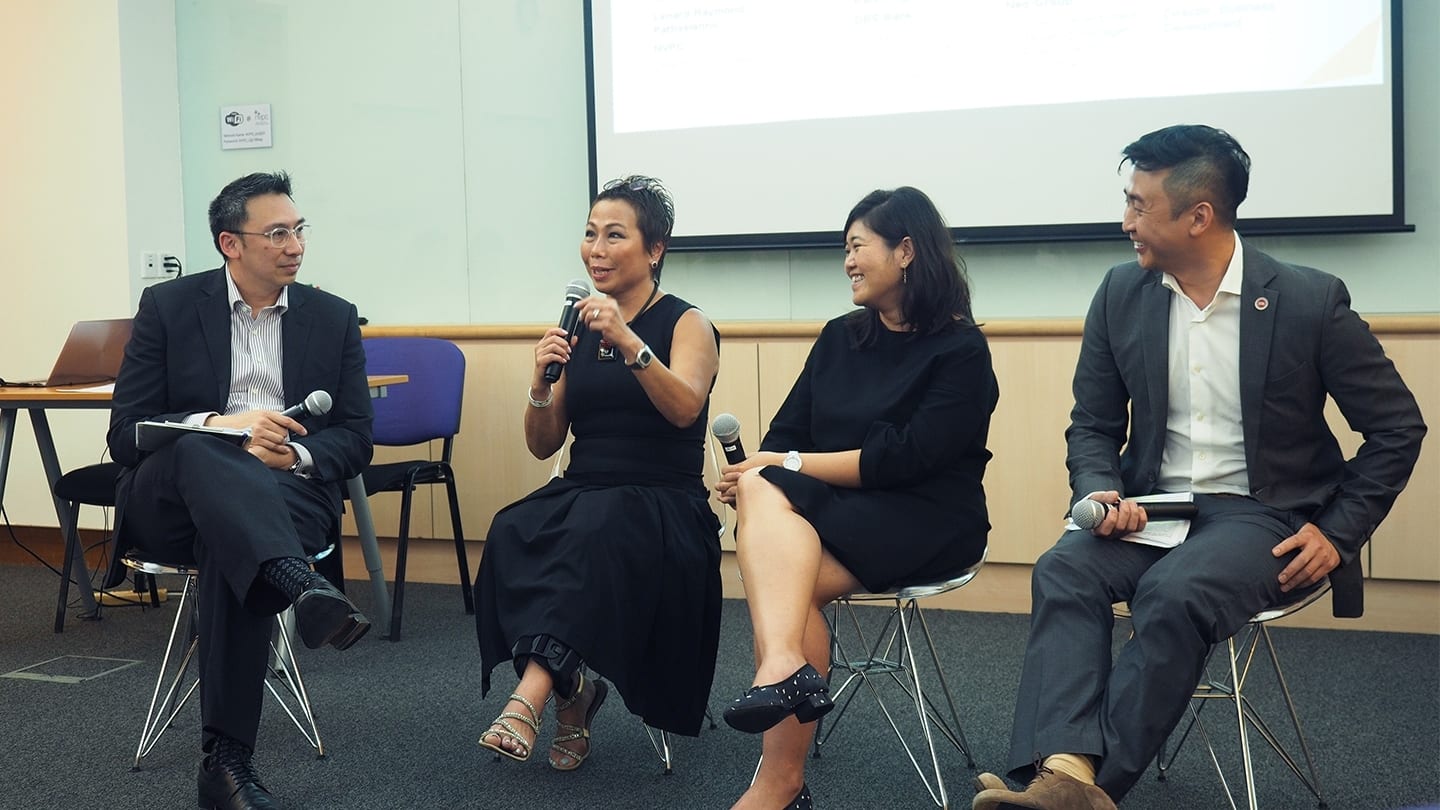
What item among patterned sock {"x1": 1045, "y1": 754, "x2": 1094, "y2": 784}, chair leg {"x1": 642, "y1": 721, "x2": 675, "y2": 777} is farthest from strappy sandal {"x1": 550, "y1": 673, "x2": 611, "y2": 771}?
patterned sock {"x1": 1045, "y1": 754, "x2": 1094, "y2": 784}

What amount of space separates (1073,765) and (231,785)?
1547 mm

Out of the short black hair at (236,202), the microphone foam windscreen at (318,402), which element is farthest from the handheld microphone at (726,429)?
the short black hair at (236,202)

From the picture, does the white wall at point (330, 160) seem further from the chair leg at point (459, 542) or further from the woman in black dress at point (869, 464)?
the woman in black dress at point (869, 464)

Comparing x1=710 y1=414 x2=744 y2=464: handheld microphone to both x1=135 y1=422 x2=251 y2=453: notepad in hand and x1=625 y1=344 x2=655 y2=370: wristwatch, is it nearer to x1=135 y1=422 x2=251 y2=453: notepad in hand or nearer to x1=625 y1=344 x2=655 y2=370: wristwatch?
x1=625 y1=344 x2=655 y2=370: wristwatch

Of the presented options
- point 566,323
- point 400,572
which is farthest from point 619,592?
point 400,572

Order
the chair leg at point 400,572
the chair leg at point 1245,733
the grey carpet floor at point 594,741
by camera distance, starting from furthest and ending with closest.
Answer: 1. the chair leg at point 400,572
2. the grey carpet floor at point 594,741
3. the chair leg at point 1245,733

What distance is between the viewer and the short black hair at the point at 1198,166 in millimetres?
2299

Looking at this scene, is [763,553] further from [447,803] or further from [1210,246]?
[1210,246]

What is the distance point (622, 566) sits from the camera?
2527mm

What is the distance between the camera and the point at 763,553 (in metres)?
2.33

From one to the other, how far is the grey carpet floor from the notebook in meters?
0.93

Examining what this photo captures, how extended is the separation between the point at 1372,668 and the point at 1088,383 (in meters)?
1.54

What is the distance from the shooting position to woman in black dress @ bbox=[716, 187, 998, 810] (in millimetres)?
2264

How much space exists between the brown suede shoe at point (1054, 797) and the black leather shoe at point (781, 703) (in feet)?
1.11
